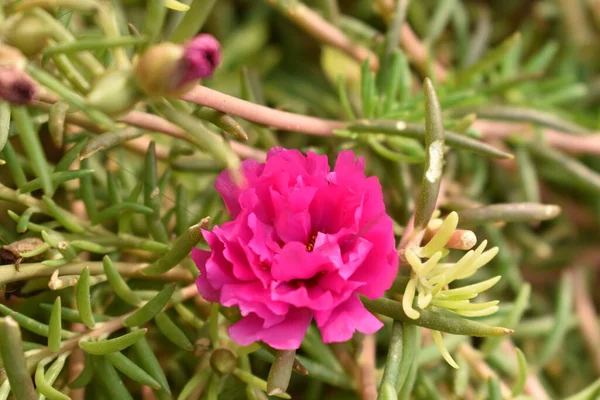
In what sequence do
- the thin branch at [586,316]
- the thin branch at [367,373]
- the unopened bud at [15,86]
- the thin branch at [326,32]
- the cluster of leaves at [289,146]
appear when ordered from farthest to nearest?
the thin branch at [586,316] < the thin branch at [326,32] < the thin branch at [367,373] < the cluster of leaves at [289,146] < the unopened bud at [15,86]

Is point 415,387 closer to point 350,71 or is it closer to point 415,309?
point 415,309

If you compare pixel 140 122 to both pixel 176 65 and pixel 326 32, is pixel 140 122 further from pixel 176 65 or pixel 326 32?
pixel 326 32

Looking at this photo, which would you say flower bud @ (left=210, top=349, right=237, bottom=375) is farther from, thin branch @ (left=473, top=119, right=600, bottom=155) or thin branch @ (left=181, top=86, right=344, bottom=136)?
thin branch @ (left=473, top=119, right=600, bottom=155)

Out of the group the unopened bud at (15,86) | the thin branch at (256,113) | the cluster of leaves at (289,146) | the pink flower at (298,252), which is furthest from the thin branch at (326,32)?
the unopened bud at (15,86)

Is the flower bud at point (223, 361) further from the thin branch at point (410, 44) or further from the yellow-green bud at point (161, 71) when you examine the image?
the thin branch at point (410, 44)

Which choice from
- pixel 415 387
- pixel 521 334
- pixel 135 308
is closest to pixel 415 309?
pixel 415 387

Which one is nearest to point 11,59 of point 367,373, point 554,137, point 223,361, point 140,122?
point 140,122

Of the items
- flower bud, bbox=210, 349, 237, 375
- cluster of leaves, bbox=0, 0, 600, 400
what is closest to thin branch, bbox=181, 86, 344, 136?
cluster of leaves, bbox=0, 0, 600, 400
